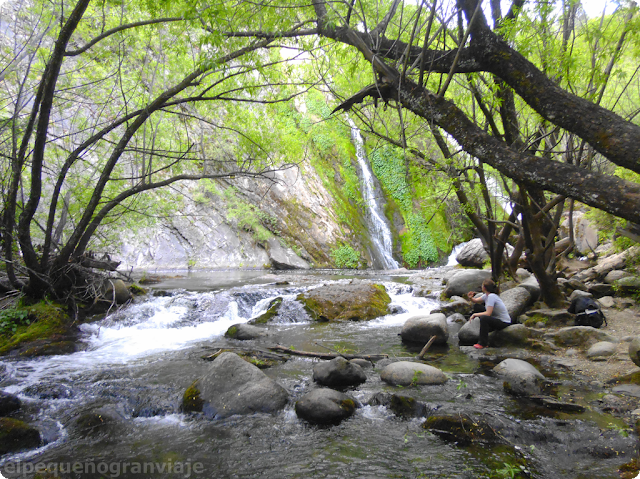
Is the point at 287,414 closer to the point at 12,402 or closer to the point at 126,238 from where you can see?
the point at 12,402

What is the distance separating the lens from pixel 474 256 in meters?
19.1

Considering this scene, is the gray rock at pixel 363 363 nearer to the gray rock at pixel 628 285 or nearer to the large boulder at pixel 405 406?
the large boulder at pixel 405 406

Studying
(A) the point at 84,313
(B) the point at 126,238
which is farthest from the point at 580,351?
(B) the point at 126,238

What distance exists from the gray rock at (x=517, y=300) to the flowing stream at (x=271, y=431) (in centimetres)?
242

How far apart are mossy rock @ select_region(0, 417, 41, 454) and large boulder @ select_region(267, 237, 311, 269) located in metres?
17.4

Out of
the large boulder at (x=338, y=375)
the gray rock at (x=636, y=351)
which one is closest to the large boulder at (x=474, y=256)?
the gray rock at (x=636, y=351)

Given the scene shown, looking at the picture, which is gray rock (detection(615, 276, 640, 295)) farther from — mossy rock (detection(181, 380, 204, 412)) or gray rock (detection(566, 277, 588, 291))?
mossy rock (detection(181, 380, 204, 412))

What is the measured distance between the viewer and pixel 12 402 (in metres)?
4.42

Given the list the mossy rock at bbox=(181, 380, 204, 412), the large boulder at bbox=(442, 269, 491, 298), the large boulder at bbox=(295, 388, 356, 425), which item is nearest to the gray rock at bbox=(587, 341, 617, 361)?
the large boulder at bbox=(295, 388, 356, 425)

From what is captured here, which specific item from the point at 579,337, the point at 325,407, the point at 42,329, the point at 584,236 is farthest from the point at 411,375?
the point at 584,236

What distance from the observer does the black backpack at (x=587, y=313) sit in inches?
274

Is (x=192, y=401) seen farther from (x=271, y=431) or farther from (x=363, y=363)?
(x=363, y=363)

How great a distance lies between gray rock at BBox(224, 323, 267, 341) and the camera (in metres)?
8.05

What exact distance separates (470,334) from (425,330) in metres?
0.96
